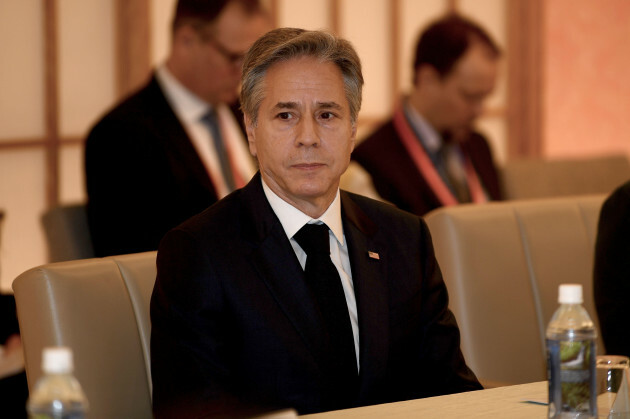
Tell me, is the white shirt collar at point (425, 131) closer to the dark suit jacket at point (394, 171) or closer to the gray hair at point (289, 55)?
the dark suit jacket at point (394, 171)

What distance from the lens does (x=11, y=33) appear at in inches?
139

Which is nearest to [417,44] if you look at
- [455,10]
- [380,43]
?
[380,43]

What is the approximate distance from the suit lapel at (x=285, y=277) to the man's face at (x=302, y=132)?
0.09m

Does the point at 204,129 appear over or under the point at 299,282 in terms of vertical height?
over

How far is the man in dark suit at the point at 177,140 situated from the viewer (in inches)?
112

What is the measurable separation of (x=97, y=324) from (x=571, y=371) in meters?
0.88

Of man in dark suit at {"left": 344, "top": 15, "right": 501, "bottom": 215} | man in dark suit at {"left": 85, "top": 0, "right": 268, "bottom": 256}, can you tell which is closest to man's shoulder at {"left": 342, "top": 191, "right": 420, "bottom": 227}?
man in dark suit at {"left": 85, "top": 0, "right": 268, "bottom": 256}

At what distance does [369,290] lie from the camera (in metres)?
1.90

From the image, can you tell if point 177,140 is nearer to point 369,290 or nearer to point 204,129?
point 204,129

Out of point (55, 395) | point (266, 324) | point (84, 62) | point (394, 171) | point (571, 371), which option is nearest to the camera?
point (55, 395)

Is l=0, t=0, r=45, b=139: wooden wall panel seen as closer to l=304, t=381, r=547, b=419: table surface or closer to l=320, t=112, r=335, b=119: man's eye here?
l=320, t=112, r=335, b=119: man's eye

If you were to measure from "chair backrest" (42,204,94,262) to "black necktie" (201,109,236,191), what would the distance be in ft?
1.86

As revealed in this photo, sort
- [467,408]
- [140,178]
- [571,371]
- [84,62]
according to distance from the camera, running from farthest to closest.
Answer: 1. [84,62]
2. [140,178]
3. [467,408]
4. [571,371]

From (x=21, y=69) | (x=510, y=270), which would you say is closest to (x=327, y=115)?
(x=510, y=270)
